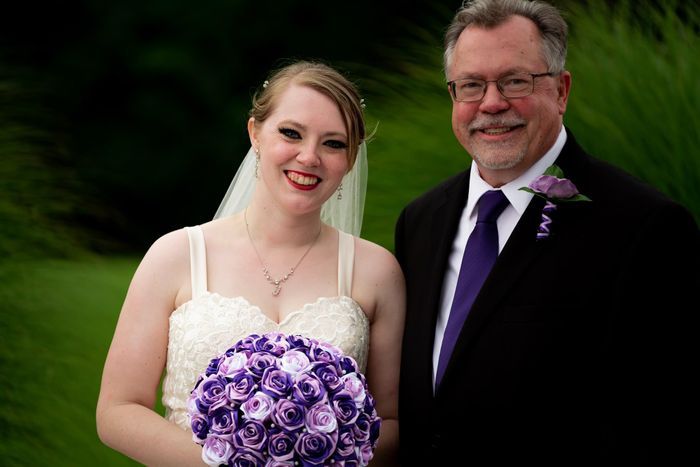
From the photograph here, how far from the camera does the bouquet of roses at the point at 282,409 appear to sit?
294 cm

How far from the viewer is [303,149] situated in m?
3.61

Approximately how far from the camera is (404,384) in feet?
11.9

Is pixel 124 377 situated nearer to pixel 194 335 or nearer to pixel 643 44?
pixel 194 335

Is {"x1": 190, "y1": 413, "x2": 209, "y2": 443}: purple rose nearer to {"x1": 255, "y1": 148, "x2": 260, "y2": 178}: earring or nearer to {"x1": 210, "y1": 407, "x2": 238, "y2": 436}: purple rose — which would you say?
{"x1": 210, "y1": 407, "x2": 238, "y2": 436}: purple rose

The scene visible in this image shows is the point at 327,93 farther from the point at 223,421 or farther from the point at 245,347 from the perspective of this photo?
the point at 223,421

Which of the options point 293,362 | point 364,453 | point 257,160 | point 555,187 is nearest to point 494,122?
point 555,187

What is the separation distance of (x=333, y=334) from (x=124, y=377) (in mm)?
768

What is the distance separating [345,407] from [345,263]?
86cm

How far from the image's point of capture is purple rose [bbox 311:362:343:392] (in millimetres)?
3047

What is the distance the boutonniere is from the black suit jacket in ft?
0.14

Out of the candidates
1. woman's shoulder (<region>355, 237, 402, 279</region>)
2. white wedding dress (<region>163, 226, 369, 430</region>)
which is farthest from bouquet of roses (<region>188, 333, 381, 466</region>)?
woman's shoulder (<region>355, 237, 402, 279</region>)

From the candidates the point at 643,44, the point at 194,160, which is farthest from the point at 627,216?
the point at 194,160

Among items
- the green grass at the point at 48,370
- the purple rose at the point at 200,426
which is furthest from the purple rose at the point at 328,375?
the green grass at the point at 48,370

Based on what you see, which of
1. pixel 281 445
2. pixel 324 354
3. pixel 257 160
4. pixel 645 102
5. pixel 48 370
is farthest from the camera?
pixel 48 370
